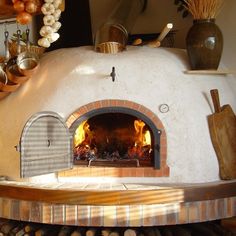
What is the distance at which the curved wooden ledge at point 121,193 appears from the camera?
98.0 inches

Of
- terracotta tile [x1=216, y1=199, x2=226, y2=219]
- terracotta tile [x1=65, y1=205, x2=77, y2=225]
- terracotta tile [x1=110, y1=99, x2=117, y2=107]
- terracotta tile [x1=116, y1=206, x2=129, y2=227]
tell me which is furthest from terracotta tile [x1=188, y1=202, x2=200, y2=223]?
terracotta tile [x1=110, y1=99, x2=117, y2=107]

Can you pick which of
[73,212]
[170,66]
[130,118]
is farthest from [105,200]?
[170,66]

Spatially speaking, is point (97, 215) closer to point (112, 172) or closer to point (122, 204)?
point (122, 204)

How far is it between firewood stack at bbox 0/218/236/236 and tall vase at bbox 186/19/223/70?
1133mm

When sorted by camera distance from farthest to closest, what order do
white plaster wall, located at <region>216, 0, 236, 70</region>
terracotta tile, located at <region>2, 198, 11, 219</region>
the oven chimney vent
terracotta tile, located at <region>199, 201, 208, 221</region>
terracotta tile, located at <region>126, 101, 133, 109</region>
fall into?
1. white plaster wall, located at <region>216, 0, 236, 70</region>
2. the oven chimney vent
3. terracotta tile, located at <region>126, 101, 133, 109</region>
4. terracotta tile, located at <region>2, 198, 11, 219</region>
5. terracotta tile, located at <region>199, 201, 208, 221</region>

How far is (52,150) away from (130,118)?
810 millimetres

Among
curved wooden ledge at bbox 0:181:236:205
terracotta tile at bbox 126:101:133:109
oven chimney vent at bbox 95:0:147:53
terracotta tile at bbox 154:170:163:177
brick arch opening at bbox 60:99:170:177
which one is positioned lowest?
curved wooden ledge at bbox 0:181:236:205

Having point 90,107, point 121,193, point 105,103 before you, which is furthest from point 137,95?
point 121,193

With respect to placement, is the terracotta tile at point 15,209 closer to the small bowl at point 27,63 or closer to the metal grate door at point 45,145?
the metal grate door at point 45,145

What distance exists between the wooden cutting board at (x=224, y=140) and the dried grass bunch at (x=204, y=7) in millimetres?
717

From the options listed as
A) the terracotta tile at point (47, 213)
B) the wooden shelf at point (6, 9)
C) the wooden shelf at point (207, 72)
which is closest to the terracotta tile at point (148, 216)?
the terracotta tile at point (47, 213)

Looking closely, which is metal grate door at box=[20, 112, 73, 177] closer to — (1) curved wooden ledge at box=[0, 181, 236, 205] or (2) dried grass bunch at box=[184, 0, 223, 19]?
(1) curved wooden ledge at box=[0, 181, 236, 205]

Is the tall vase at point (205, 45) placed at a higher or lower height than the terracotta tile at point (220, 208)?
higher

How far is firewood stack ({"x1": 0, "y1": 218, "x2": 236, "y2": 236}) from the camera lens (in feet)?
8.54
